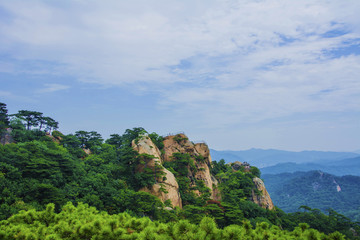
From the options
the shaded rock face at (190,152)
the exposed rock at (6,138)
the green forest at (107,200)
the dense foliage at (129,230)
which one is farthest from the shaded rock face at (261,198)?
the exposed rock at (6,138)

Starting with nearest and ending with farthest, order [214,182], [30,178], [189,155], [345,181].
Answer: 1. [30,178]
2. [189,155]
3. [214,182]
4. [345,181]

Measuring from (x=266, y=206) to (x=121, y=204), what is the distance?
27.3m

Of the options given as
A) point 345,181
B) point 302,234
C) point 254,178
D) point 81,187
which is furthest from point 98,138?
point 345,181

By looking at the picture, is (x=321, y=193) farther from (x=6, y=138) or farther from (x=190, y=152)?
(x=6, y=138)

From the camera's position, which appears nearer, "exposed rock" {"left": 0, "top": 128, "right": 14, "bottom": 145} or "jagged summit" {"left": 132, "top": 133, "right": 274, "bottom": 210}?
"jagged summit" {"left": 132, "top": 133, "right": 274, "bottom": 210}

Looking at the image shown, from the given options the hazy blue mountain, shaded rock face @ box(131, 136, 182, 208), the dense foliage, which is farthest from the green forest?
the hazy blue mountain

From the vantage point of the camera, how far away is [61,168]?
87.7ft

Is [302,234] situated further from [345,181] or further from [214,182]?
[345,181]

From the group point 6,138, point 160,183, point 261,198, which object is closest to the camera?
point 160,183

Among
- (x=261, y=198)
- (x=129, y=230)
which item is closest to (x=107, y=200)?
(x=129, y=230)

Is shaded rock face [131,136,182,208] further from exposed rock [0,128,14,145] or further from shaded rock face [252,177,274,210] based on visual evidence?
exposed rock [0,128,14,145]

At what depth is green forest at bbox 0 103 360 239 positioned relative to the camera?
471 inches

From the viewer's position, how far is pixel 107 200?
82.7ft

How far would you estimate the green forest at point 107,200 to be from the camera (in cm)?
1197
